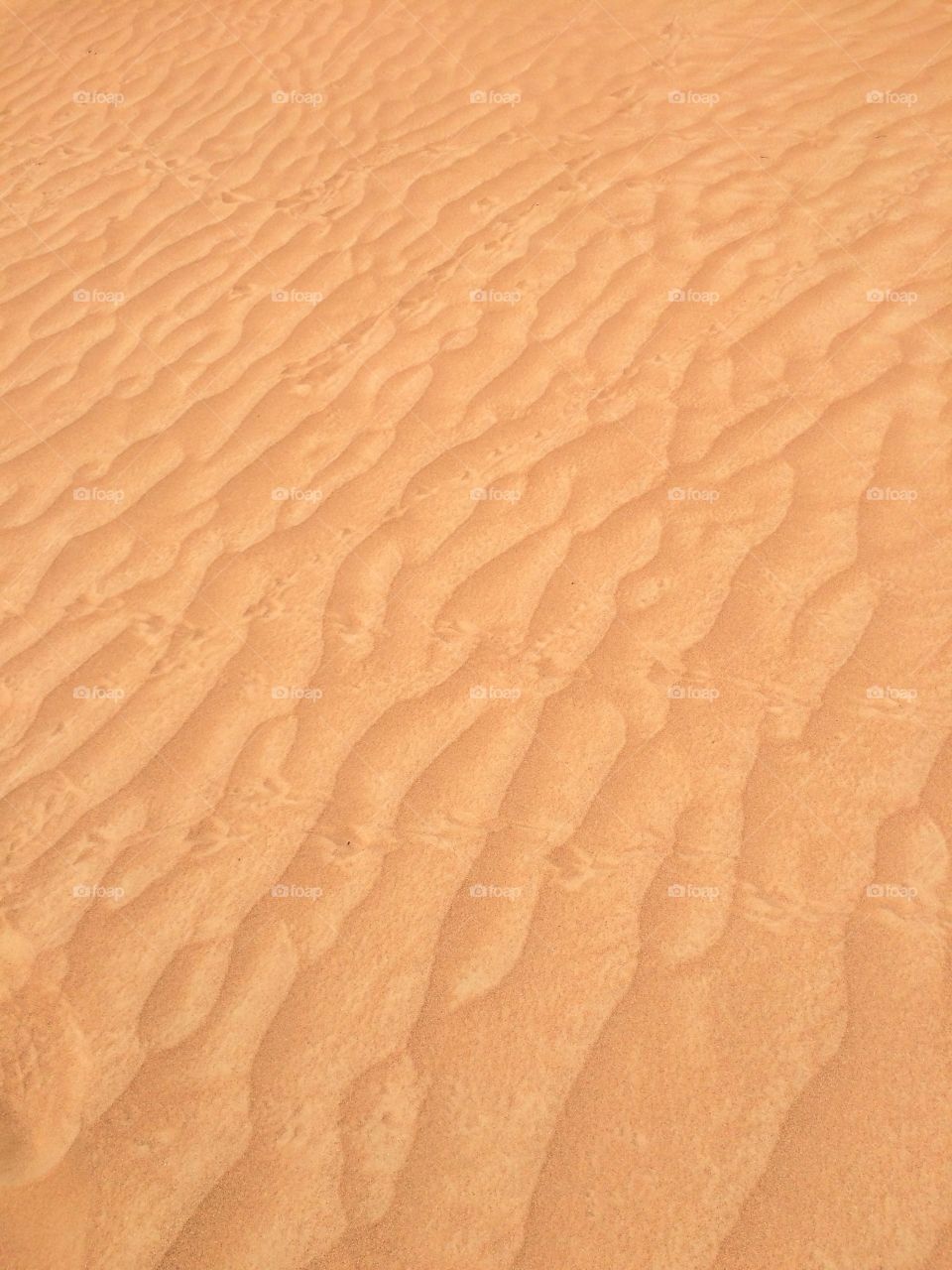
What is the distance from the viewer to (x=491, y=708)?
2432 millimetres

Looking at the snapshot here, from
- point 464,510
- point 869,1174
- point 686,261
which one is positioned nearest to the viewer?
point 869,1174

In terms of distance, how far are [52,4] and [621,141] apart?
16.3 feet

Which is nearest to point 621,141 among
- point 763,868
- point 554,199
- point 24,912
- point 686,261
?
point 554,199

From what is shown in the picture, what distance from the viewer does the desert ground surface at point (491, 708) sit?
1.73 meters

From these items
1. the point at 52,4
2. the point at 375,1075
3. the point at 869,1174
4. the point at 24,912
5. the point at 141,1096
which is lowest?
the point at 869,1174

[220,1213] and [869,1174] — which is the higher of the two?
[220,1213]

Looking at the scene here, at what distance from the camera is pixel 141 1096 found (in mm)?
1855

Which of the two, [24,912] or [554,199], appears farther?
[554,199]

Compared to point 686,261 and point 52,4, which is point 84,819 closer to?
point 686,261

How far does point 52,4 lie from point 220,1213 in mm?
8102

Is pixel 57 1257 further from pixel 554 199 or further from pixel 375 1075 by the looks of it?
pixel 554 199

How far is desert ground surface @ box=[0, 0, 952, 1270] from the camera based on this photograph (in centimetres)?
173

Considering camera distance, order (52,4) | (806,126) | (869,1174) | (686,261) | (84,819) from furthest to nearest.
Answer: (52,4)
(806,126)
(686,261)
(84,819)
(869,1174)

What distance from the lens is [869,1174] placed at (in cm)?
165
